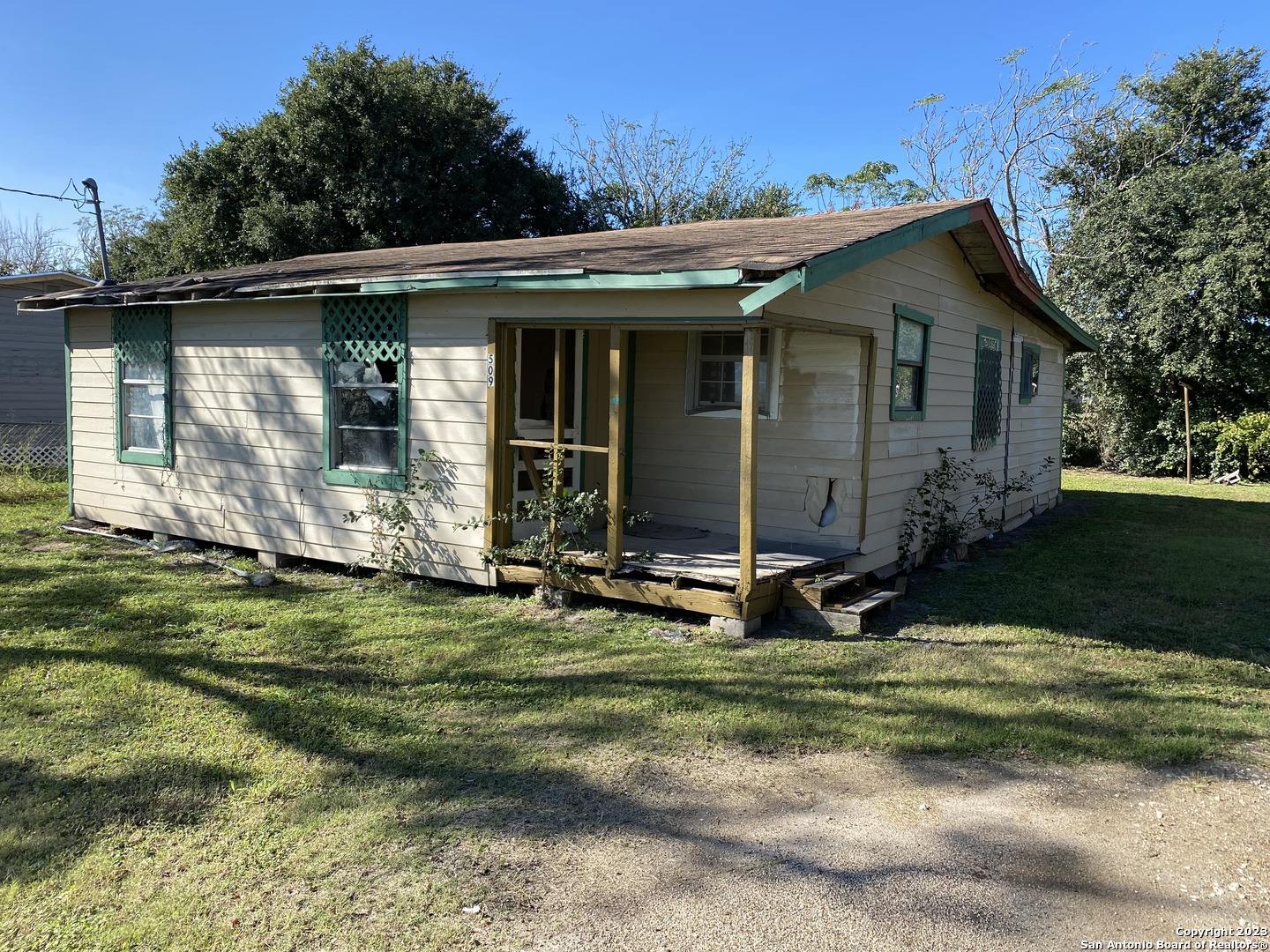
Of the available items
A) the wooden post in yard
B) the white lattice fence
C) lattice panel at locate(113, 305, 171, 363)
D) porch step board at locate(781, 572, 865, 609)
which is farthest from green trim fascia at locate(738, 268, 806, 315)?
the wooden post in yard

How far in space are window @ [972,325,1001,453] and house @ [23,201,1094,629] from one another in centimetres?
14

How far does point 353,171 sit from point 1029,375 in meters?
16.0

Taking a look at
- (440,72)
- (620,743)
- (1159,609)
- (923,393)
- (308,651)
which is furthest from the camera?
(440,72)

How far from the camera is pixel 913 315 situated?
26.9 feet

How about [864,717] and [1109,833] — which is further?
[864,717]

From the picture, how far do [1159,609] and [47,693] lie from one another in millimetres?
7784

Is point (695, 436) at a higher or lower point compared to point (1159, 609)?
higher

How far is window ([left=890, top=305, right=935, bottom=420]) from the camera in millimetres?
7957

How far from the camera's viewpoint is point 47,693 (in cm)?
505

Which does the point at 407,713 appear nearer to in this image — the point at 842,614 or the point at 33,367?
the point at 842,614

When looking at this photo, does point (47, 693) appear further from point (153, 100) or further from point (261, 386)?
point (153, 100)

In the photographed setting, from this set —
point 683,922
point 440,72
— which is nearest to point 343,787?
point 683,922

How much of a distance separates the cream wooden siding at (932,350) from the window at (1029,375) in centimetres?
24

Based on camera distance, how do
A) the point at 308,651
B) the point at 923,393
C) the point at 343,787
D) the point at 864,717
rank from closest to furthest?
1. the point at 343,787
2. the point at 864,717
3. the point at 308,651
4. the point at 923,393
